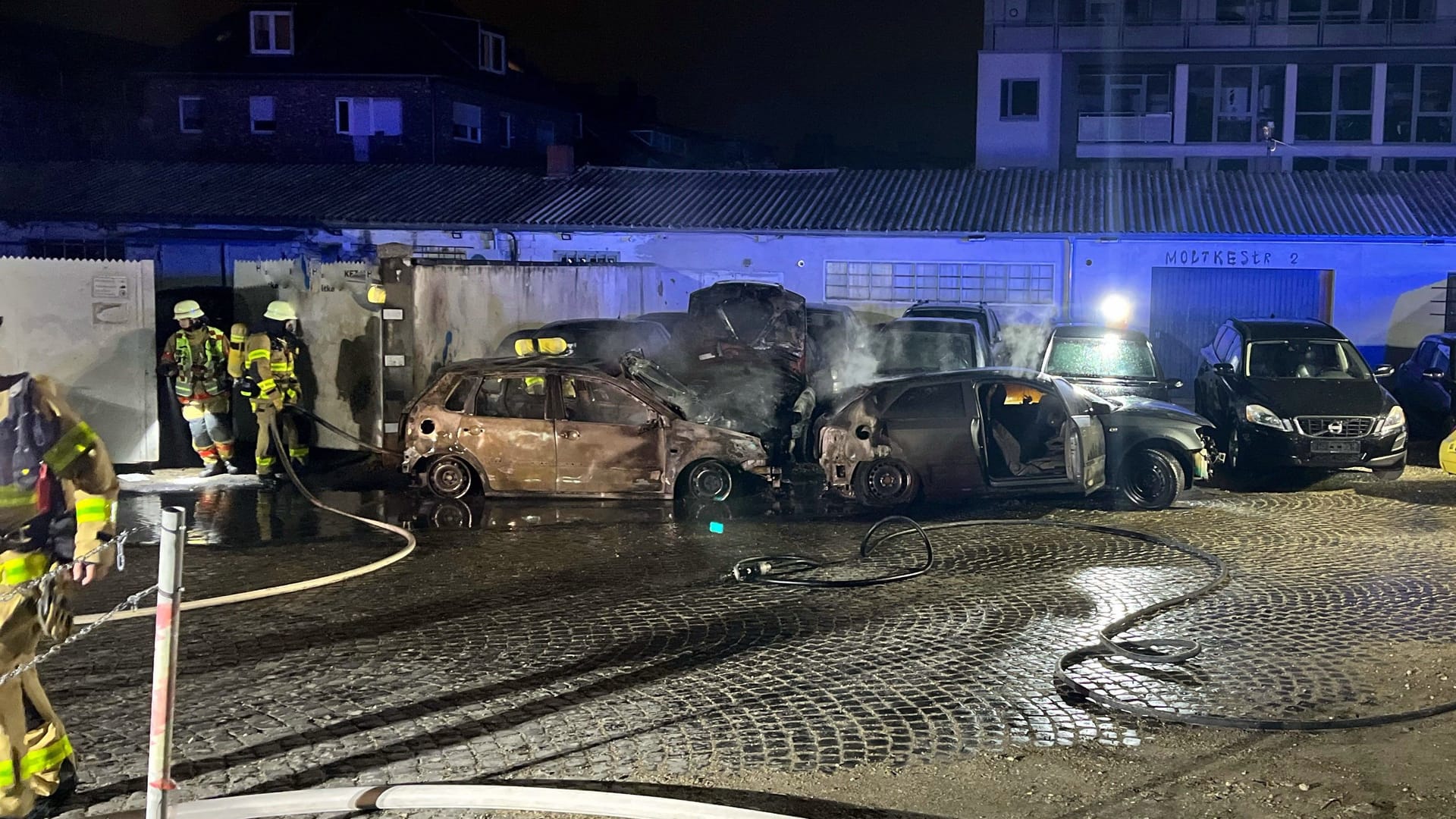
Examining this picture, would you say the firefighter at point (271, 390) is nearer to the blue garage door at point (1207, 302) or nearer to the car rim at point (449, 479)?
the car rim at point (449, 479)

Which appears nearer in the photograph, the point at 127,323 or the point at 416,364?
the point at 127,323

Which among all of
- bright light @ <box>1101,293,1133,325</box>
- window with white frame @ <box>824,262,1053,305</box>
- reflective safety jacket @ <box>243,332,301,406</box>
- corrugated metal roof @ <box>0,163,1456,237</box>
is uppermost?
corrugated metal roof @ <box>0,163,1456,237</box>

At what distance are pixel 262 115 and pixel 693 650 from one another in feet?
128

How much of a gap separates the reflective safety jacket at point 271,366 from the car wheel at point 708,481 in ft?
15.2

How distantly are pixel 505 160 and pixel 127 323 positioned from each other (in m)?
32.9

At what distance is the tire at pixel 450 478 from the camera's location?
12.4 metres

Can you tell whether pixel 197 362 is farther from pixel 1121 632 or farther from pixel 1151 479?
pixel 1121 632

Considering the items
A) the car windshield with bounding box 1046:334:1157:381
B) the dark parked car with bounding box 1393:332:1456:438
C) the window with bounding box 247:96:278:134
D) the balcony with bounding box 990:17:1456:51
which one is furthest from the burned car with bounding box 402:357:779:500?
the window with bounding box 247:96:278:134

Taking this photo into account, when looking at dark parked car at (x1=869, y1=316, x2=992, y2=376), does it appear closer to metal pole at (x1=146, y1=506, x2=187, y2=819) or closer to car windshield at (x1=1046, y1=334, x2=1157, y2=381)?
car windshield at (x1=1046, y1=334, x2=1157, y2=381)

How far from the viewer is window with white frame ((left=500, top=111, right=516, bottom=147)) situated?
4528 cm

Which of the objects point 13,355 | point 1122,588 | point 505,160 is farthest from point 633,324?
point 505,160

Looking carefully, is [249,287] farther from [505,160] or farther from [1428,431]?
[505,160]

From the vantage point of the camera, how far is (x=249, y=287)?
608 inches

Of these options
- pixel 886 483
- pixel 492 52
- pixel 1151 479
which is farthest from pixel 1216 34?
pixel 886 483
